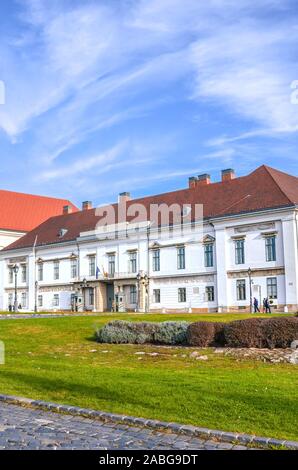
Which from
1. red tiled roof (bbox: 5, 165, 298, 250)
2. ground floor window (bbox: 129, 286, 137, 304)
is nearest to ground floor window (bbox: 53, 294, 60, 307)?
red tiled roof (bbox: 5, 165, 298, 250)

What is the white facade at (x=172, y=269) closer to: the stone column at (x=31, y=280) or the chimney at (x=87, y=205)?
the stone column at (x=31, y=280)

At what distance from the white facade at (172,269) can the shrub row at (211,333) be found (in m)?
25.8

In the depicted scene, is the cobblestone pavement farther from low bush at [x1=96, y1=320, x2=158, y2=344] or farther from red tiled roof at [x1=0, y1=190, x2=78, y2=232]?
red tiled roof at [x1=0, y1=190, x2=78, y2=232]

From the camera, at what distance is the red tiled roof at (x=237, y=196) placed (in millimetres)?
45812

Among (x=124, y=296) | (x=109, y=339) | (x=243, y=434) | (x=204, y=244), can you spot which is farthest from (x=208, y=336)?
(x=124, y=296)

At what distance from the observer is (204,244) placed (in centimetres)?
4972

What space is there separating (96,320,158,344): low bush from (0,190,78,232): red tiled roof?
58.7m

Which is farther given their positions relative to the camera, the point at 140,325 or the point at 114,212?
the point at 114,212

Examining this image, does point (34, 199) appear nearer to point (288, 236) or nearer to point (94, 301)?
point (94, 301)

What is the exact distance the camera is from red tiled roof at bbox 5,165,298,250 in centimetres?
4581

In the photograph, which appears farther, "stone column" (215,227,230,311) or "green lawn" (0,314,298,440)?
"stone column" (215,227,230,311)

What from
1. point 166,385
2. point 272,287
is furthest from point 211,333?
point 272,287

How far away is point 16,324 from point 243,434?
71.3ft

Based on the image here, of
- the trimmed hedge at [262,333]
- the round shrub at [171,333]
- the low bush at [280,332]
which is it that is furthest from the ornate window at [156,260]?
the low bush at [280,332]
